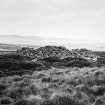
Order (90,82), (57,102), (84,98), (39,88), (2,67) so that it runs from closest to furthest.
Answer: (57,102) < (84,98) < (39,88) < (90,82) < (2,67)

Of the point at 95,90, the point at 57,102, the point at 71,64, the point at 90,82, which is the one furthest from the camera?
the point at 71,64

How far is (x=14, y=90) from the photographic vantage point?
924 cm

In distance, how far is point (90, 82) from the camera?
35.6 feet

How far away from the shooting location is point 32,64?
65.9 feet

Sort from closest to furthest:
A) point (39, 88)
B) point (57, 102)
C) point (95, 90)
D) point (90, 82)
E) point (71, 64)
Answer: point (57, 102), point (95, 90), point (39, 88), point (90, 82), point (71, 64)

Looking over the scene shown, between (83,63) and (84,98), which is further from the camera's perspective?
(83,63)

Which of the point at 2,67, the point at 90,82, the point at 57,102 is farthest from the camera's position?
the point at 2,67

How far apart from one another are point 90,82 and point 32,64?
10358 millimetres

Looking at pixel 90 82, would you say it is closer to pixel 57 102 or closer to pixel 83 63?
pixel 57 102

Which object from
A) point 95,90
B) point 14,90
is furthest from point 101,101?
point 14,90

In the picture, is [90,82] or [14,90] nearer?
[14,90]

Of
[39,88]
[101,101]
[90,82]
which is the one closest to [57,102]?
[101,101]

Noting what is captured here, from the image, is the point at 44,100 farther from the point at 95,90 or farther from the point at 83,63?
the point at 83,63

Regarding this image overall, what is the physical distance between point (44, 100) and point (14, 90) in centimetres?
251
